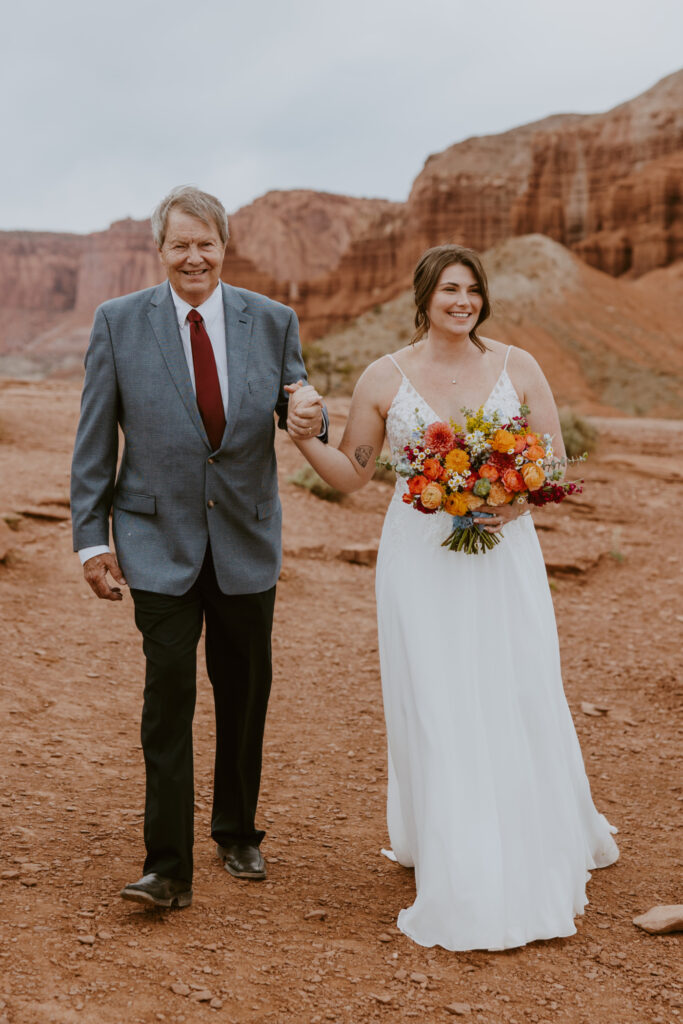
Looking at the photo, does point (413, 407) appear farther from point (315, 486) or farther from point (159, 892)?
point (315, 486)

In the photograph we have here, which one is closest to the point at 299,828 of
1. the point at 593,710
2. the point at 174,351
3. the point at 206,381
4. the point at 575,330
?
the point at 206,381

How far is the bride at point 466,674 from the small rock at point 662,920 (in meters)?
0.24

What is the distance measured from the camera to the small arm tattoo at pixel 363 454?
162 inches

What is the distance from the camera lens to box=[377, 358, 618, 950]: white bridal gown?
357cm

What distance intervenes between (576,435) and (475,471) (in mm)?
16670

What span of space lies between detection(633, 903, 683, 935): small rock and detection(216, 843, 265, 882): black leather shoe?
145cm

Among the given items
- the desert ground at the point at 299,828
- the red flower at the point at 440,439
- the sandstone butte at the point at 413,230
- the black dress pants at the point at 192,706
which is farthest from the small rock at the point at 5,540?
the sandstone butte at the point at 413,230

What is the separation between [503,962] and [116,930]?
4.30ft

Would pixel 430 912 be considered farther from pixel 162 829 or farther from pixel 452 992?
pixel 162 829

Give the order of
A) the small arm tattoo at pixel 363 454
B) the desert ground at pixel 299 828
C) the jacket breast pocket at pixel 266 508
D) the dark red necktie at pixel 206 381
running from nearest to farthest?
1. the desert ground at pixel 299 828
2. the dark red necktie at pixel 206 381
3. the jacket breast pocket at pixel 266 508
4. the small arm tattoo at pixel 363 454

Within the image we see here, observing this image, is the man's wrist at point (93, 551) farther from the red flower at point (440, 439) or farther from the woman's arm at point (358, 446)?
the red flower at point (440, 439)

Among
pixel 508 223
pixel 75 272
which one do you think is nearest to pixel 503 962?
pixel 508 223

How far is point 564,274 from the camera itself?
215 feet

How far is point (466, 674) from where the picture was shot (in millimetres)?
3775
